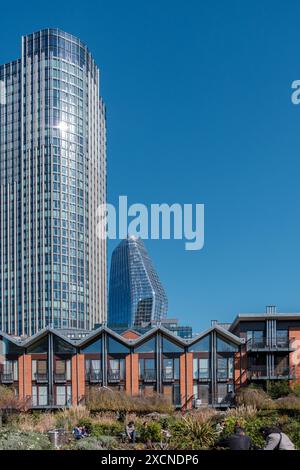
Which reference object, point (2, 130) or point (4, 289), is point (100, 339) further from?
point (2, 130)

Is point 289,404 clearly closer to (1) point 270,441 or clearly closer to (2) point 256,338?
(2) point 256,338

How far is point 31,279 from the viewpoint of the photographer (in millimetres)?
139625

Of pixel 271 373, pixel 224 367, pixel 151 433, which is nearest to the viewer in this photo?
pixel 151 433

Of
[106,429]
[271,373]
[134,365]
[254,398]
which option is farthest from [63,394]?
[106,429]

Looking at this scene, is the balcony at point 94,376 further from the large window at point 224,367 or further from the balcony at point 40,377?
the large window at point 224,367

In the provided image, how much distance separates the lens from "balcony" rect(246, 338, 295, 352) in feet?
202

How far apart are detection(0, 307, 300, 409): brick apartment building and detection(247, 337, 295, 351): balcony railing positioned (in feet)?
0.26

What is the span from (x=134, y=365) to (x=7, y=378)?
10085 mm

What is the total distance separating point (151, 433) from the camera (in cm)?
2822

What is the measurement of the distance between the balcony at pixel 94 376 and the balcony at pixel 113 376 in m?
0.71

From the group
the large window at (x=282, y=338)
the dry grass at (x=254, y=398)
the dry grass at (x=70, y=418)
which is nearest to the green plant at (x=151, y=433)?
the dry grass at (x=70, y=418)

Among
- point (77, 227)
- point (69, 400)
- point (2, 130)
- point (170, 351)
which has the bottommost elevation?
point (69, 400)

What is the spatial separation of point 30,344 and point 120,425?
28.8m

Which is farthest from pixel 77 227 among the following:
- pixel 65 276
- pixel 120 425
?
pixel 120 425
